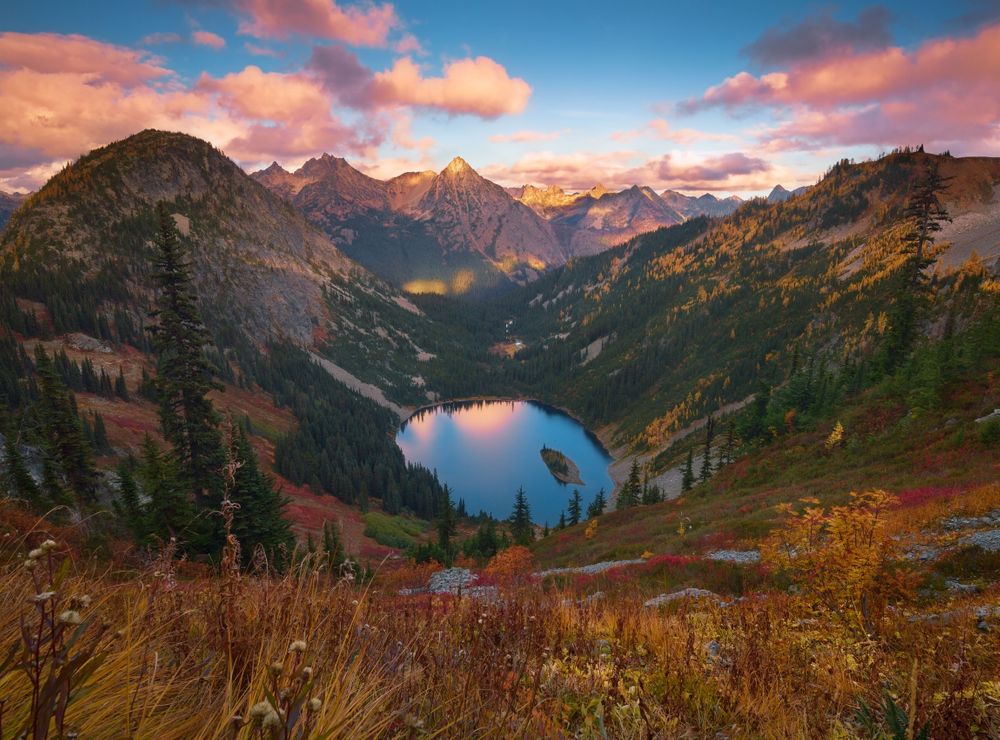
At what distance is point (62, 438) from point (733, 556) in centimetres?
4089

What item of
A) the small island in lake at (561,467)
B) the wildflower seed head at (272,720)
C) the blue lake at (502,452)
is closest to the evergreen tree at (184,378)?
the wildflower seed head at (272,720)

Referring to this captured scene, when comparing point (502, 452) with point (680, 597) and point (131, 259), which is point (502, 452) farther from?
point (131, 259)

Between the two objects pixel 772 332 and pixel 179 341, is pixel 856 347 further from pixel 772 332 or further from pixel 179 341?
pixel 179 341

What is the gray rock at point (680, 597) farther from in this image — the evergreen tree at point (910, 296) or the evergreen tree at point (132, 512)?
the evergreen tree at point (910, 296)

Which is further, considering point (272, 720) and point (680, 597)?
point (680, 597)

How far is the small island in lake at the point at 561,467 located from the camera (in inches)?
4914

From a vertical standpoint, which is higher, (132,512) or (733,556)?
(132,512)

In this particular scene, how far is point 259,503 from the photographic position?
23.6 meters

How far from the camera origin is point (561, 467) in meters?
129

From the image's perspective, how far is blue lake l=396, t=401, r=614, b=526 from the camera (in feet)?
384

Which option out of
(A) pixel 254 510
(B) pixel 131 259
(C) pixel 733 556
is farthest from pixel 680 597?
(B) pixel 131 259

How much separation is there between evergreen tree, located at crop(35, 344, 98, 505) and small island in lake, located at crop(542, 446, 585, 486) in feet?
347

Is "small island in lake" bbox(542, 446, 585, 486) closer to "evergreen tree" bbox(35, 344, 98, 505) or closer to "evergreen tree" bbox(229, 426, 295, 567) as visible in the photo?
"evergreen tree" bbox(229, 426, 295, 567)

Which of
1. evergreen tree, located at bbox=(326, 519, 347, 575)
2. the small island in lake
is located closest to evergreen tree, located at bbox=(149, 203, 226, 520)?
evergreen tree, located at bbox=(326, 519, 347, 575)
